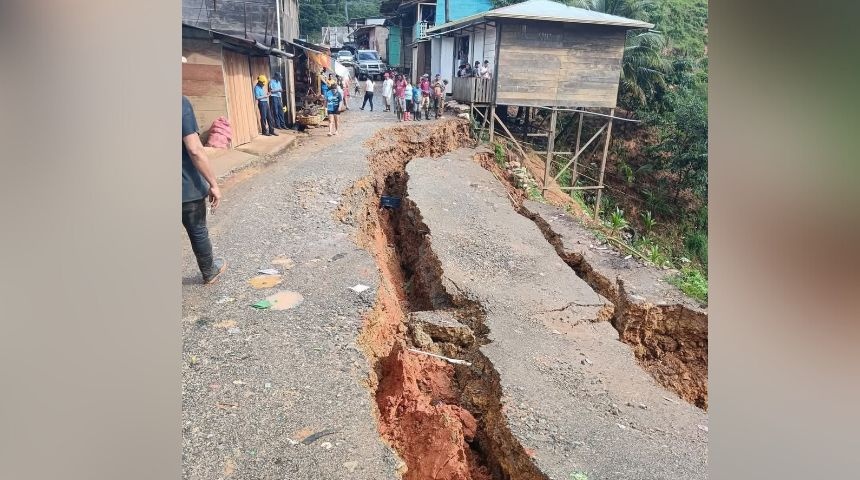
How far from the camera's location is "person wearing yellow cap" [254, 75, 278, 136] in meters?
8.43

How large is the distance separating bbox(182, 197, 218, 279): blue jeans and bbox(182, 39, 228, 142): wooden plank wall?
285 cm

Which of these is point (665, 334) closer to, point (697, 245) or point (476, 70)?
point (697, 245)

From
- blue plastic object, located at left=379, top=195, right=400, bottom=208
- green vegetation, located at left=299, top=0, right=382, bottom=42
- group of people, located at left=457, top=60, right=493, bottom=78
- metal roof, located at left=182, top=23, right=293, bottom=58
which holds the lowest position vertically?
blue plastic object, located at left=379, top=195, right=400, bottom=208

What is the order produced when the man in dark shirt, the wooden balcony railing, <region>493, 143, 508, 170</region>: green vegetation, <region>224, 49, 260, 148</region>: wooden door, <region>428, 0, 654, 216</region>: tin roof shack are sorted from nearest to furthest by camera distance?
the man in dark shirt, <region>224, 49, 260, 148</region>: wooden door, <region>428, 0, 654, 216</region>: tin roof shack, the wooden balcony railing, <region>493, 143, 508, 170</region>: green vegetation

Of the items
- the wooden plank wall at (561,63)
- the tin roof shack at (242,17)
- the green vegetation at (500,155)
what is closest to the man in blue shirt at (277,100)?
the tin roof shack at (242,17)

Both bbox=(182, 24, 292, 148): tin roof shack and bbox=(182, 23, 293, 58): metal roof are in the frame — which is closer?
bbox=(182, 23, 293, 58): metal roof

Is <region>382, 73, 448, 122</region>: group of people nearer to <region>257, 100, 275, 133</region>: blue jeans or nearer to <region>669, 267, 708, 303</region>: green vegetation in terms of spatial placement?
<region>257, 100, 275, 133</region>: blue jeans

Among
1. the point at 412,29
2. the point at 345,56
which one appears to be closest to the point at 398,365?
the point at 412,29

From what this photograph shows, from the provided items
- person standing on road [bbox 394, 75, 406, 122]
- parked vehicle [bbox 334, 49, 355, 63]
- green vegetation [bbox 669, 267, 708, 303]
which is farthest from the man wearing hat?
parked vehicle [bbox 334, 49, 355, 63]

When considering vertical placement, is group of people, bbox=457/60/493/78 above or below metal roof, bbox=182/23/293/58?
below

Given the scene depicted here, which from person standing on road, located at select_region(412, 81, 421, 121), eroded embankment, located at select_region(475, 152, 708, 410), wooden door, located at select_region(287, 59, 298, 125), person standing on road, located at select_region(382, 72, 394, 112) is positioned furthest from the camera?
person standing on road, located at select_region(382, 72, 394, 112)

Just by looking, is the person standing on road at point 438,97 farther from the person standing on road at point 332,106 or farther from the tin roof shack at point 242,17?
the tin roof shack at point 242,17
